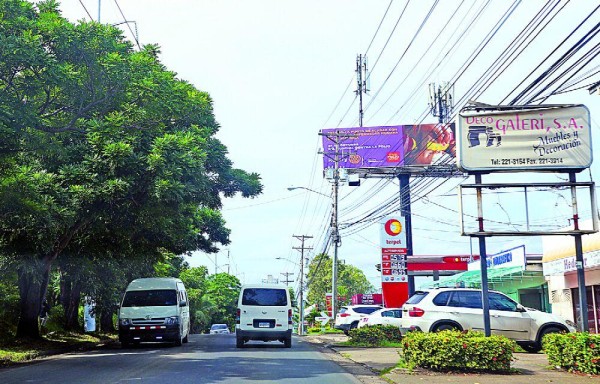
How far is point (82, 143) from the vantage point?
17.8 metres

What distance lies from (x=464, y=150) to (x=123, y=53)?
24.1 ft

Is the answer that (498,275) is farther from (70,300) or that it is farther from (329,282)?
(329,282)

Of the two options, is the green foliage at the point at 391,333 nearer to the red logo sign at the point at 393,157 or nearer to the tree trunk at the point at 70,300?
the tree trunk at the point at 70,300

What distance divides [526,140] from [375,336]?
10.9 m

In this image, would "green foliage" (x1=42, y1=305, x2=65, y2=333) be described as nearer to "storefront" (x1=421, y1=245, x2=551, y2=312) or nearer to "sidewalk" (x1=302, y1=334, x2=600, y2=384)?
"storefront" (x1=421, y1=245, x2=551, y2=312)

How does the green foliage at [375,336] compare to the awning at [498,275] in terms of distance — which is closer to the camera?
the green foliage at [375,336]

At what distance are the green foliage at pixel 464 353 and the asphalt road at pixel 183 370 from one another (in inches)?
59.1

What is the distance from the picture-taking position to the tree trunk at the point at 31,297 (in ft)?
70.8

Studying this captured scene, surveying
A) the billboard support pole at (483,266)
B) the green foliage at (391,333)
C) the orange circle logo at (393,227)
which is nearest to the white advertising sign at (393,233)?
the orange circle logo at (393,227)

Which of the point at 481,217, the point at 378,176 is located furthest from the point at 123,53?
the point at 378,176

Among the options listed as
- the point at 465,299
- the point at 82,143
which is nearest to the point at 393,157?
the point at 465,299

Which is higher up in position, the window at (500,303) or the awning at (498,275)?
the awning at (498,275)

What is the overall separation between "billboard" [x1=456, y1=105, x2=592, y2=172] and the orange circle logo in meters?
20.6

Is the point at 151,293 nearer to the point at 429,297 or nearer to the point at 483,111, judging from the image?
the point at 429,297
